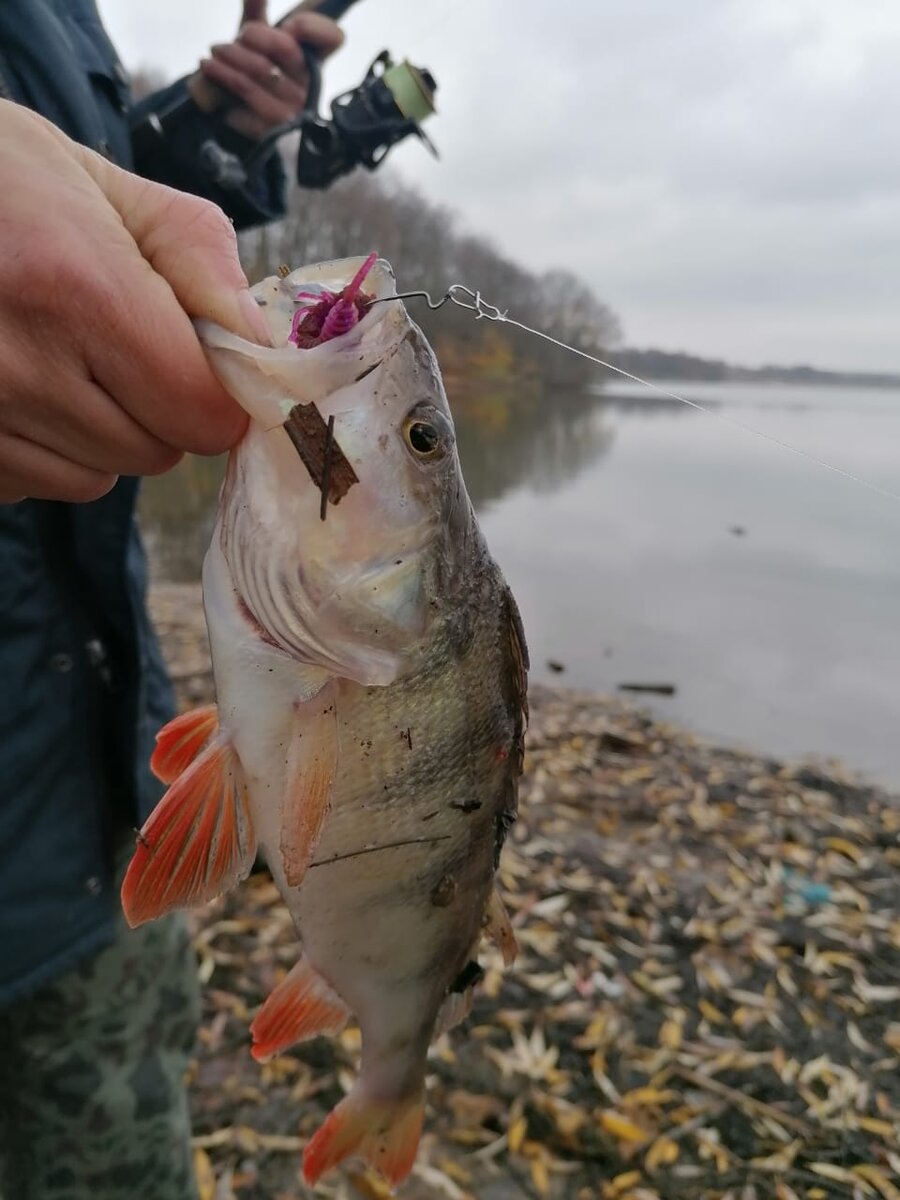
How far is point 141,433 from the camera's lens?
1309 millimetres

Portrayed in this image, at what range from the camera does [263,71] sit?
3.35 metres

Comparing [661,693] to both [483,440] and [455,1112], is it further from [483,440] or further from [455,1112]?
[483,440]

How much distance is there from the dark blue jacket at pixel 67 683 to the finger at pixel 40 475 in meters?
1.00

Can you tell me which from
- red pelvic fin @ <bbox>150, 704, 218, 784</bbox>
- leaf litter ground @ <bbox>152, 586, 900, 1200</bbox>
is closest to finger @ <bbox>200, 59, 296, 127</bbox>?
red pelvic fin @ <bbox>150, 704, 218, 784</bbox>

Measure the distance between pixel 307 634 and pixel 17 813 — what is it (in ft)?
4.69

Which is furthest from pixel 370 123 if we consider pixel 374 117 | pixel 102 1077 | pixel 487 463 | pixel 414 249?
pixel 487 463

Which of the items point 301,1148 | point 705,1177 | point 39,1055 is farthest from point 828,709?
point 39,1055

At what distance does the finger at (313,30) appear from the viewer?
331cm

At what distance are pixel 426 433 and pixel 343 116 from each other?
3493 millimetres

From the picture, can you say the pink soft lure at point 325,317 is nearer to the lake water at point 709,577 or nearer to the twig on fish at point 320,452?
the twig on fish at point 320,452

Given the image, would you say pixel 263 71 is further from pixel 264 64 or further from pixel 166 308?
pixel 166 308

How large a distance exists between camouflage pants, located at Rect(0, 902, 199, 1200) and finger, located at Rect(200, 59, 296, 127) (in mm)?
3048

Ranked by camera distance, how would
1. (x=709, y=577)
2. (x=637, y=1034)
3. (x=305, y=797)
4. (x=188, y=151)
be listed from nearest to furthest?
(x=305, y=797), (x=188, y=151), (x=637, y=1034), (x=709, y=577)

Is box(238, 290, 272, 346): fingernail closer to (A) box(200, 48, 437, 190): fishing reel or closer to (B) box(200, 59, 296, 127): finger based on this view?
Result: (B) box(200, 59, 296, 127): finger
